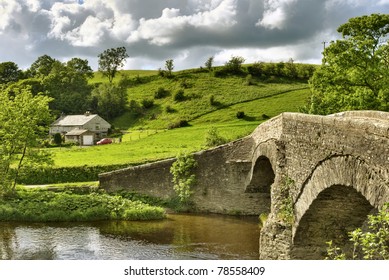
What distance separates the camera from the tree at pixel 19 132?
19328 mm

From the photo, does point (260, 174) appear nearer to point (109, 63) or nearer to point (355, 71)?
point (355, 71)

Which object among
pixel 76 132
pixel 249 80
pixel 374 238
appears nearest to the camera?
pixel 374 238

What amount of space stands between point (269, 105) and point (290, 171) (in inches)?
523

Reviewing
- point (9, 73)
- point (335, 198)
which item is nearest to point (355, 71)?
point (335, 198)

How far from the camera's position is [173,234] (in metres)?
16.0

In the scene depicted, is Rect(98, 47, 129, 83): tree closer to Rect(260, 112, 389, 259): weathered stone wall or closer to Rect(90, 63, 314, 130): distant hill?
Rect(90, 63, 314, 130): distant hill

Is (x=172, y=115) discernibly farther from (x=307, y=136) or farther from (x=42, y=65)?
(x=307, y=136)

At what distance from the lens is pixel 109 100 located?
2445cm

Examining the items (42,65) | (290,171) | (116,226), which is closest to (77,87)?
(42,65)

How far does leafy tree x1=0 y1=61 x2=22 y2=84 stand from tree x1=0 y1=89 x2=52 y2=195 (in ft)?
2.64

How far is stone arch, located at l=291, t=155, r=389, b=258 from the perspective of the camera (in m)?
6.84

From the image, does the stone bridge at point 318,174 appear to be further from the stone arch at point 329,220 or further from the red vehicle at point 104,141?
the red vehicle at point 104,141

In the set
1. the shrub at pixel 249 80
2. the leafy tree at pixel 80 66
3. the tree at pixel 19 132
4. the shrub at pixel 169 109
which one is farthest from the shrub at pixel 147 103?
the tree at pixel 19 132

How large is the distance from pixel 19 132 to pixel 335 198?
14506 millimetres
